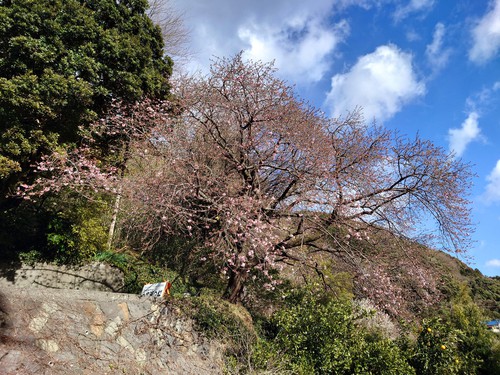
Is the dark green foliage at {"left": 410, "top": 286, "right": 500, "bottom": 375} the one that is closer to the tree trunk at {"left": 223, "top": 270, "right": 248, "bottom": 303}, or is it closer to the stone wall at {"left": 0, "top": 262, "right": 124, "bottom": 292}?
the tree trunk at {"left": 223, "top": 270, "right": 248, "bottom": 303}

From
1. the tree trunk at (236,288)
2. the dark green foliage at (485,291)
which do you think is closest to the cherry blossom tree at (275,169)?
the tree trunk at (236,288)

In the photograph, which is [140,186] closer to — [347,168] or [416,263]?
[347,168]

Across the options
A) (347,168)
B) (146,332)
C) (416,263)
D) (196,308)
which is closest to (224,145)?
(347,168)

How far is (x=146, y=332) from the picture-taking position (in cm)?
533

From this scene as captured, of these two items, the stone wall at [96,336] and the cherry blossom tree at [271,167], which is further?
the cherry blossom tree at [271,167]

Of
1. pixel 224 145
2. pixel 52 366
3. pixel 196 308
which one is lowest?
pixel 52 366

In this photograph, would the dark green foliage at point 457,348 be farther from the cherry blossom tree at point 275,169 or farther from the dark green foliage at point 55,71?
the dark green foliage at point 55,71

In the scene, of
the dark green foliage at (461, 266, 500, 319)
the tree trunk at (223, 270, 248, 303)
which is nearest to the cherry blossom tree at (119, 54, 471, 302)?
the tree trunk at (223, 270, 248, 303)

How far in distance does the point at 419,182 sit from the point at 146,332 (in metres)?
7.19

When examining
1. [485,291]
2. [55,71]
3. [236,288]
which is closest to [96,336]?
[236,288]

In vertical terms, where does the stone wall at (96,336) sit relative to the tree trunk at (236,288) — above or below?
below

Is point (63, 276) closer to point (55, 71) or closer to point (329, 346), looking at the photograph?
point (55, 71)

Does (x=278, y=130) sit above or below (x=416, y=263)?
above

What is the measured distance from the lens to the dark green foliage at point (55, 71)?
6.35m
